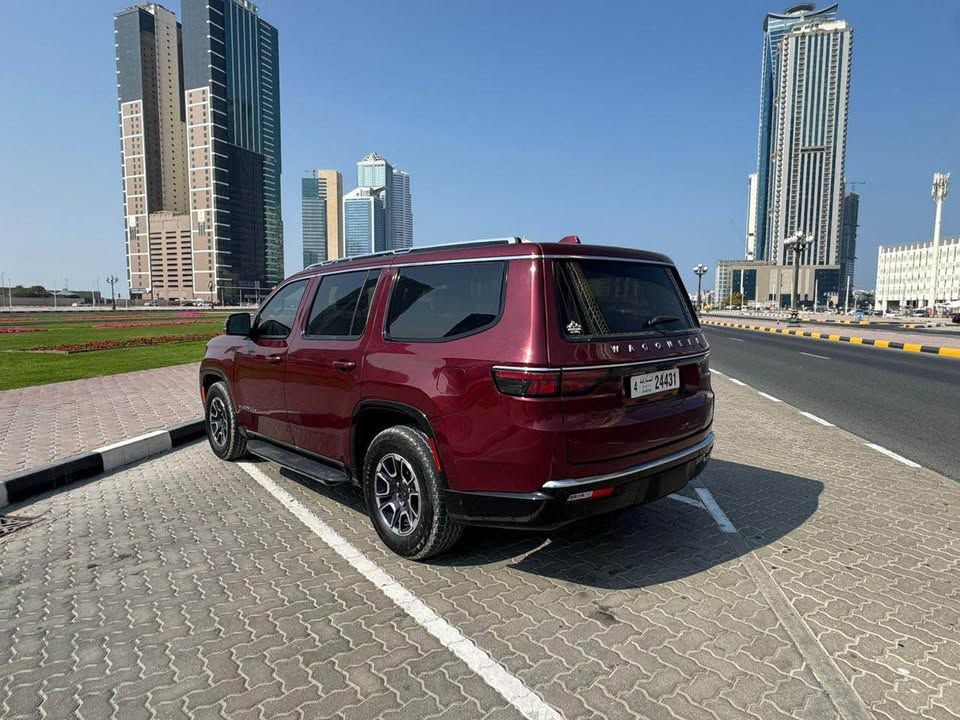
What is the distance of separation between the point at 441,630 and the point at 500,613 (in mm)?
338

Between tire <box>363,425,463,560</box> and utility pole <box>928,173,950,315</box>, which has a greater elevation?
utility pole <box>928,173,950,315</box>

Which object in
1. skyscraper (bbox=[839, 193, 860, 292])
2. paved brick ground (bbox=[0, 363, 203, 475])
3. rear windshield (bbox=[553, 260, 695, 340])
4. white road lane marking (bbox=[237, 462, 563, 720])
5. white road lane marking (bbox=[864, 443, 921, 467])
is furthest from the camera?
skyscraper (bbox=[839, 193, 860, 292])

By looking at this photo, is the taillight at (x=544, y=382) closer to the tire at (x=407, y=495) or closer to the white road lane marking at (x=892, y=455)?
the tire at (x=407, y=495)

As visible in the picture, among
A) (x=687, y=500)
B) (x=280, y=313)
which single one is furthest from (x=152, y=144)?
(x=687, y=500)

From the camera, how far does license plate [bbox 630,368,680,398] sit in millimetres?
3229

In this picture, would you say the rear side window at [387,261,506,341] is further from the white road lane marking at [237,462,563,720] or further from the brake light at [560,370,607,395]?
the white road lane marking at [237,462,563,720]

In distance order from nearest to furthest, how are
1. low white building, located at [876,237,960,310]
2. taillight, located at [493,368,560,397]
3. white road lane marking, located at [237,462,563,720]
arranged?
white road lane marking, located at [237,462,563,720], taillight, located at [493,368,560,397], low white building, located at [876,237,960,310]

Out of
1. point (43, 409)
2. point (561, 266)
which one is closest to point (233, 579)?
point (561, 266)

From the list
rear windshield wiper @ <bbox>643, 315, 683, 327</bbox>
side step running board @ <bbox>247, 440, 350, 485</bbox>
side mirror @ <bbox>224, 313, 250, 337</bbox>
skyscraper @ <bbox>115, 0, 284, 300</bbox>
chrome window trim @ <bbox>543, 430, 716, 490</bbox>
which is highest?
skyscraper @ <bbox>115, 0, 284, 300</bbox>

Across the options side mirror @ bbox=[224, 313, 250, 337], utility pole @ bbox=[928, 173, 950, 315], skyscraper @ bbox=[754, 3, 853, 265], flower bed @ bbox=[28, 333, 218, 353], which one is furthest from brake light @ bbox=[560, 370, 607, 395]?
skyscraper @ bbox=[754, 3, 853, 265]

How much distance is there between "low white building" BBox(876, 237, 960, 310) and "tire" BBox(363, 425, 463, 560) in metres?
147

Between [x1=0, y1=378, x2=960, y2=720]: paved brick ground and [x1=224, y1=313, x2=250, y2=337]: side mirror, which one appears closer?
[x1=0, y1=378, x2=960, y2=720]: paved brick ground

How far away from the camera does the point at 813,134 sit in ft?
489

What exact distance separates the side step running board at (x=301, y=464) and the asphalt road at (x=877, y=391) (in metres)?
5.64
